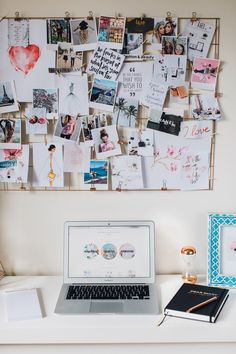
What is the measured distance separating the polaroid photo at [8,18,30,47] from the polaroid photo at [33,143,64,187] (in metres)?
0.43

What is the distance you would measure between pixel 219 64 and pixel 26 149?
89 cm

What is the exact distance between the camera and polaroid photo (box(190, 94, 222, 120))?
188 cm

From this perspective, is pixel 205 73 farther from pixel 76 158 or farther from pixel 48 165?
pixel 48 165

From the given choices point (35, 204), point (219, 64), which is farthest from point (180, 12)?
point (35, 204)

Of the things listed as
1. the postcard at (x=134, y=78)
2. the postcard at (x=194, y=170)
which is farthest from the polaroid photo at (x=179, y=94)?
the postcard at (x=194, y=170)

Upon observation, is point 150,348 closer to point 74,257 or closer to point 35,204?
point 74,257

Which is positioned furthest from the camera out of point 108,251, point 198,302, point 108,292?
point 108,251

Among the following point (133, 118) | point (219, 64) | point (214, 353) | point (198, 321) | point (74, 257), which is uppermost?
point (219, 64)

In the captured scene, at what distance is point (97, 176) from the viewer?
6.32ft

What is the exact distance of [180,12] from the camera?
6.04 feet

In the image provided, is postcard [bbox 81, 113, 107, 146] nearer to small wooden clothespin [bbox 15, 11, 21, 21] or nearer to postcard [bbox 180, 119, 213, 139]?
postcard [bbox 180, 119, 213, 139]

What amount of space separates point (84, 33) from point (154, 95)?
0.39 metres

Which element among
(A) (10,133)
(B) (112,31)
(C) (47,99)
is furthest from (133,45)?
(A) (10,133)

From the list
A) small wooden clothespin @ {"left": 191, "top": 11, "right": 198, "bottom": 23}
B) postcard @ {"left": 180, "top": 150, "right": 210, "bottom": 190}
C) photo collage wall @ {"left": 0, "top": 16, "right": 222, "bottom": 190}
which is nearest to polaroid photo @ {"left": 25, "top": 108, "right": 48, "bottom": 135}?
photo collage wall @ {"left": 0, "top": 16, "right": 222, "bottom": 190}
